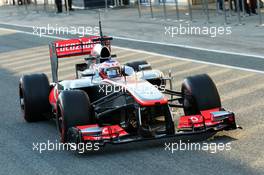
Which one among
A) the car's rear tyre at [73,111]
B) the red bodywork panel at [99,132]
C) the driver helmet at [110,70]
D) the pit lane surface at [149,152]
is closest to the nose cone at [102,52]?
the driver helmet at [110,70]

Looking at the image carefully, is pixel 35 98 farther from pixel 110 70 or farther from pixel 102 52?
pixel 110 70

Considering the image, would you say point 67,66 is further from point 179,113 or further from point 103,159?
point 103,159

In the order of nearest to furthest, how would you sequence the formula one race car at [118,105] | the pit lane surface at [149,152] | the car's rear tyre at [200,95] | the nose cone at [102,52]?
the pit lane surface at [149,152], the formula one race car at [118,105], the car's rear tyre at [200,95], the nose cone at [102,52]

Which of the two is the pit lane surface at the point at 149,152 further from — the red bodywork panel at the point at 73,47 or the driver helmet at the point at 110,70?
the red bodywork panel at the point at 73,47

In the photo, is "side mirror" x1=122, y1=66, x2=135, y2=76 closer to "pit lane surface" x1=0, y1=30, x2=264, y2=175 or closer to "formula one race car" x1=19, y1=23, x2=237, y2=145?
"formula one race car" x1=19, y1=23, x2=237, y2=145

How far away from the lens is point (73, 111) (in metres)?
8.78

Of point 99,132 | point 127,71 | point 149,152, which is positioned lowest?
point 149,152

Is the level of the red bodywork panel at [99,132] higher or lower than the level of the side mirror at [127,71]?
lower

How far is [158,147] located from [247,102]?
2606 mm

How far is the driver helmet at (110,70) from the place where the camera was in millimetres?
9836

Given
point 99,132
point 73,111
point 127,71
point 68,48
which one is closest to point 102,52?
point 127,71

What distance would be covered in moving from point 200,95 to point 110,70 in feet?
4.51

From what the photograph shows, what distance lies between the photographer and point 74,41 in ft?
38.3

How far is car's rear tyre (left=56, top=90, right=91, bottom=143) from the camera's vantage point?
8.77 metres
